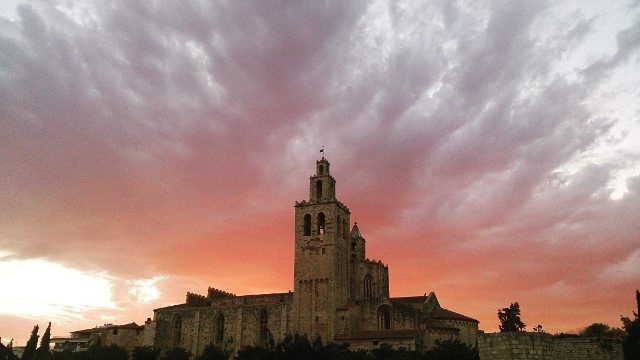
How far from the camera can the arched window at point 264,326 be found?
64.9 m

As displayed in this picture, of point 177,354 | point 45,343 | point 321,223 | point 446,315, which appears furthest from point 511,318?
point 45,343

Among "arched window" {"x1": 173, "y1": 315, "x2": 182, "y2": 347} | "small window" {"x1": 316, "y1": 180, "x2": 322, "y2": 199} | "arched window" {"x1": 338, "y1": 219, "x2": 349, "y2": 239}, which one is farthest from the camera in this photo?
"arched window" {"x1": 173, "y1": 315, "x2": 182, "y2": 347}

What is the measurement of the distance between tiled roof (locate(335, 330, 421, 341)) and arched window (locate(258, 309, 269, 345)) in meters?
11.6

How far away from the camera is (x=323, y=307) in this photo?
206ft

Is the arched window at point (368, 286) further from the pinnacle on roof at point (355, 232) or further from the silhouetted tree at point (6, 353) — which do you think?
the silhouetted tree at point (6, 353)

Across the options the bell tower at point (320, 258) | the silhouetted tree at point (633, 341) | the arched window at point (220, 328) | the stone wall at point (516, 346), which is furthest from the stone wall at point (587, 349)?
the arched window at point (220, 328)

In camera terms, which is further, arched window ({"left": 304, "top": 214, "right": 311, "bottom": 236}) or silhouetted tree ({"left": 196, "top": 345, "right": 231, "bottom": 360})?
arched window ({"left": 304, "top": 214, "right": 311, "bottom": 236})

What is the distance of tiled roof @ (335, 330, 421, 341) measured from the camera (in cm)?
5288

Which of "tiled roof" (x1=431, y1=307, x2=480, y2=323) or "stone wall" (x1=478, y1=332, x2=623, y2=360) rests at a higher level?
"tiled roof" (x1=431, y1=307, x2=480, y2=323)

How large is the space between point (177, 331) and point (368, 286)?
26.8 meters

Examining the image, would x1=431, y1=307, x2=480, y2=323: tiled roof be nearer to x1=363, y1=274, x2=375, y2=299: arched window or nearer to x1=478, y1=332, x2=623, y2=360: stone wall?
x1=363, y1=274, x2=375, y2=299: arched window

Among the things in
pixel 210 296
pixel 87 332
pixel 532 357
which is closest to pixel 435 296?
pixel 210 296

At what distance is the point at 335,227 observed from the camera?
216ft

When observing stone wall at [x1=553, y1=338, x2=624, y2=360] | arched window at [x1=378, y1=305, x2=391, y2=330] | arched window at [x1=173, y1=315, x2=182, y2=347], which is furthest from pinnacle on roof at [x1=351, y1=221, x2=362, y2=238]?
stone wall at [x1=553, y1=338, x2=624, y2=360]
